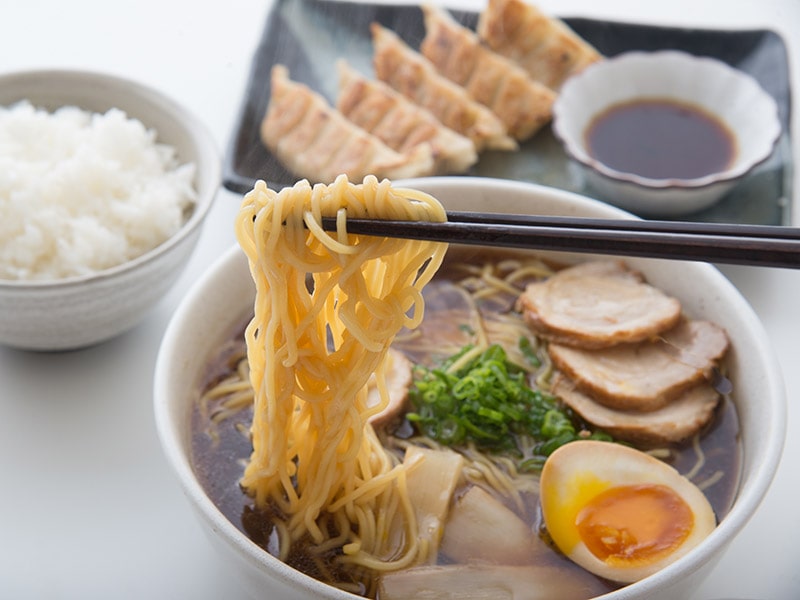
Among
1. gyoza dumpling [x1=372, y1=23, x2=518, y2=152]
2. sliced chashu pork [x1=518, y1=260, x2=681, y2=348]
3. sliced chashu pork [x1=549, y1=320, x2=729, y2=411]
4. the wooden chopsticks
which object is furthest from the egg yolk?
gyoza dumpling [x1=372, y1=23, x2=518, y2=152]

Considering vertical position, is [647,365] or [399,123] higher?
[647,365]

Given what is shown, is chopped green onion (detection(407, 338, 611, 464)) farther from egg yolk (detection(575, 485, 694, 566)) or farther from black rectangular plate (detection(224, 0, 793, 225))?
black rectangular plate (detection(224, 0, 793, 225))

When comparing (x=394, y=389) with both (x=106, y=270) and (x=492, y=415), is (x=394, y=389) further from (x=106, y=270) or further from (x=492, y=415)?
(x=106, y=270)

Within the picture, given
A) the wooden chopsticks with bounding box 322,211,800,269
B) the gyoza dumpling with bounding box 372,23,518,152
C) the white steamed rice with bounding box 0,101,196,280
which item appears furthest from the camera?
the gyoza dumpling with bounding box 372,23,518,152

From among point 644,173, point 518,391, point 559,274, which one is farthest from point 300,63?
point 518,391

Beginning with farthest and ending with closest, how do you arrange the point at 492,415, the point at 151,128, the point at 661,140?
the point at 661,140
the point at 151,128
the point at 492,415

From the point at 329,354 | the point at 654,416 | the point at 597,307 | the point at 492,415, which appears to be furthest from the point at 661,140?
the point at 329,354
